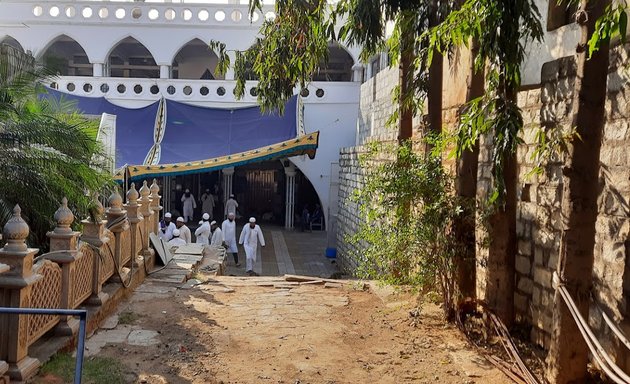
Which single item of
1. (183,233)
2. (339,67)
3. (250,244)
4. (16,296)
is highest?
(339,67)

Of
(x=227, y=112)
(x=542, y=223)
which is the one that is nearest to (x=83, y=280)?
(x=542, y=223)

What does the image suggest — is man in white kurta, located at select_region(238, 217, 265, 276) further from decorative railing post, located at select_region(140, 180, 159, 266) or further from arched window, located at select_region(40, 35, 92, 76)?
arched window, located at select_region(40, 35, 92, 76)

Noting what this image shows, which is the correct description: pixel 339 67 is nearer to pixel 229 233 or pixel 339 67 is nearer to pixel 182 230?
pixel 229 233

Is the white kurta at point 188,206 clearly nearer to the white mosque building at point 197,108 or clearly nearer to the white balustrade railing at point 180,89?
the white mosque building at point 197,108

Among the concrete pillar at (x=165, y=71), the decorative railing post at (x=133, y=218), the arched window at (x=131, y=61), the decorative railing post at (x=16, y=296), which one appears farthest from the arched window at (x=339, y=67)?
the decorative railing post at (x=16, y=296)

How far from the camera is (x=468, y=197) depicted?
5.69 meters

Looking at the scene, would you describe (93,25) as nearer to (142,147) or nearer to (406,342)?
(142,147)

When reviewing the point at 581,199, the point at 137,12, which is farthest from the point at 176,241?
the point at 137,12

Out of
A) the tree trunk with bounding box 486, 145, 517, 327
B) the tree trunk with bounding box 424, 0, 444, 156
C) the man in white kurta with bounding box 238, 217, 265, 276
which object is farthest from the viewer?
the man in white kurta with bounding box 238, 217, 265, 276

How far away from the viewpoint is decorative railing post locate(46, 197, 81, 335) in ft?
15.6

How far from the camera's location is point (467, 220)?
219 inches

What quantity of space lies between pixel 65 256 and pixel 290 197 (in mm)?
14740

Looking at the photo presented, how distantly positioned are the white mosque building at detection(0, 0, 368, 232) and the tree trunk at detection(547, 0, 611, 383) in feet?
37.9

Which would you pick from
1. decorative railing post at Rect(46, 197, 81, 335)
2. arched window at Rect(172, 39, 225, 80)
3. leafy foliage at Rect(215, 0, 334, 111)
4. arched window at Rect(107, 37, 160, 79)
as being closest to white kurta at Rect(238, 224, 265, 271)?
leafy foliage at Rect(215, 0, 334, 111)
